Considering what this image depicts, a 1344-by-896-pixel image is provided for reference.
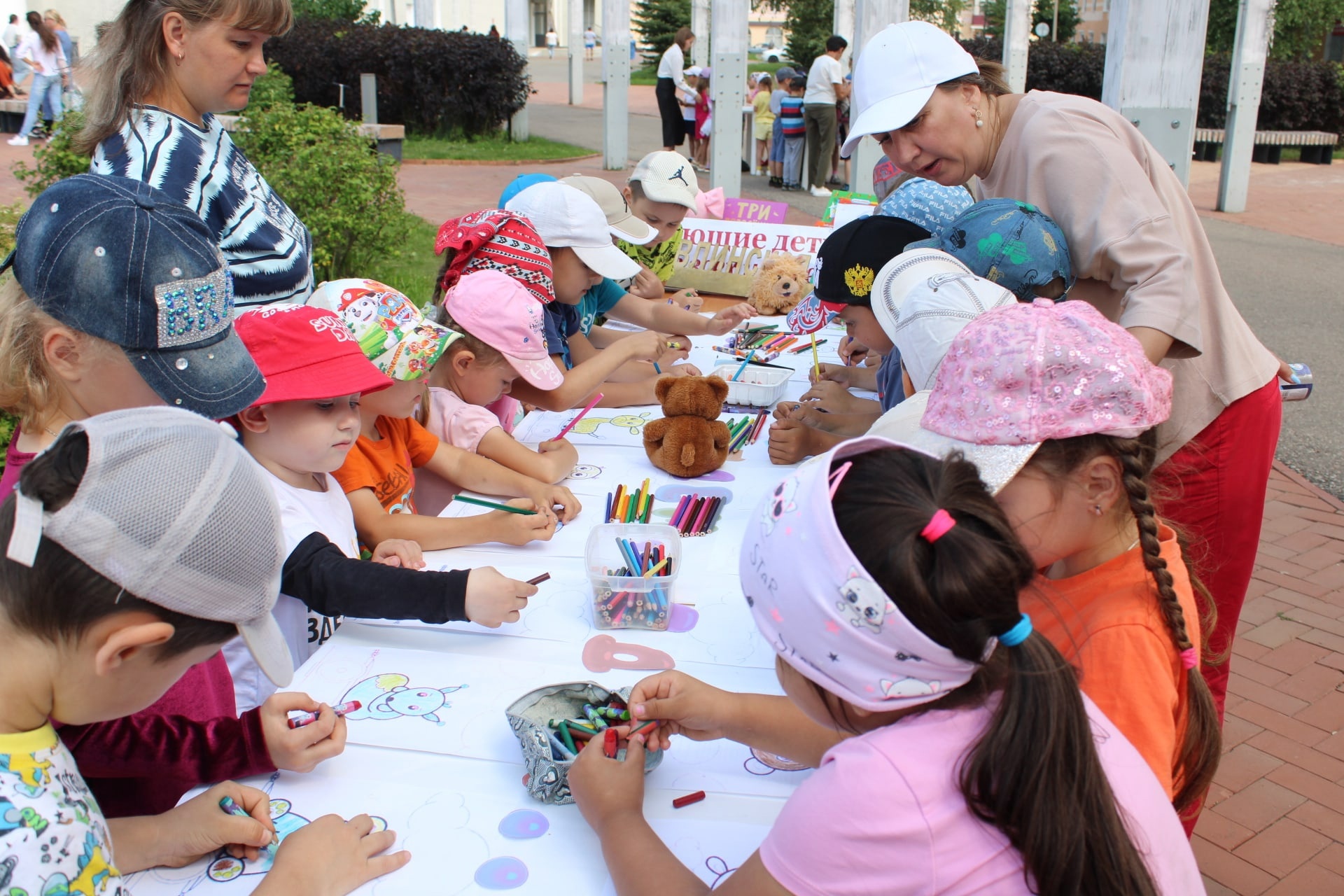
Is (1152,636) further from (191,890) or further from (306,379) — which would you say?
(306,379)

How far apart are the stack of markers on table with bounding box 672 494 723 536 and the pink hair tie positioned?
1255mm

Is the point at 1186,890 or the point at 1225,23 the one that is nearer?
the point at 1186,890

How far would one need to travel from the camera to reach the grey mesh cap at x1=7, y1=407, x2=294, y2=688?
1015mm

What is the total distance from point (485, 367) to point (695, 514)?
820 millimetres

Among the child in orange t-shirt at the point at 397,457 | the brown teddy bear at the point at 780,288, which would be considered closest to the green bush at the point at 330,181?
the brown teddy bear at the point at 780,288

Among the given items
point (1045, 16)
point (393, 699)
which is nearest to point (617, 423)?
point (393, 699)

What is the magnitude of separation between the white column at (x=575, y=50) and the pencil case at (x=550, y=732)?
20.6m

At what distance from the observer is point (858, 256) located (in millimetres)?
2553

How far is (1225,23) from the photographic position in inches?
1024

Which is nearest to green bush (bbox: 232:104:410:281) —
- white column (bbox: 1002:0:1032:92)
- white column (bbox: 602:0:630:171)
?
white column (bbox: 602:0:630:171)

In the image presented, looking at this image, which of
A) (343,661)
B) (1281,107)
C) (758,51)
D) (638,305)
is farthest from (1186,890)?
(758,51)

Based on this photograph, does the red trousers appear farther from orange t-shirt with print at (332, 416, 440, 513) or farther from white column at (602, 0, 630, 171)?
white column at (602, 0, 630, 171)

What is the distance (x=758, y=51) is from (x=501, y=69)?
3919 cm

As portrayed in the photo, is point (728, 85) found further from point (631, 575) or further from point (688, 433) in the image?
point (631, 575)
